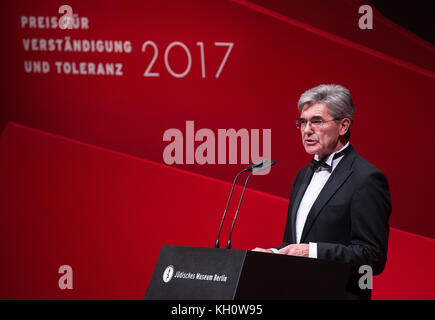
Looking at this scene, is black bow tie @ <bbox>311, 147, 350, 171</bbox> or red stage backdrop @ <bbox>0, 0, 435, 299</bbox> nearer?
black bow tie @ <bbox>311, 147, 350, 171</bbox>

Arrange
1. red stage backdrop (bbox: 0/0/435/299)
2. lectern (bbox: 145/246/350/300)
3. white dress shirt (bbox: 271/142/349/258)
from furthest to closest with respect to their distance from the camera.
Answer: red stage backdrop (bbox: 0/0/435/299)
white dress shirt (bbox: 271/142/349/258)
lectern (bbox: 145/246/350/300)

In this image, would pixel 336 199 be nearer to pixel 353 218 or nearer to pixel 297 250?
pixel 353 218

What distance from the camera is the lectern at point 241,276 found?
183 cm

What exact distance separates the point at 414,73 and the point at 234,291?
2.33m

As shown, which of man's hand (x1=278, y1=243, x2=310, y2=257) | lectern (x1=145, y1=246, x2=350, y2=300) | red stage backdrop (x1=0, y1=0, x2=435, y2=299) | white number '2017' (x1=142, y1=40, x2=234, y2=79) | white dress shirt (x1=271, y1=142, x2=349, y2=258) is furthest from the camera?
white number '2017' (x1=142, y1=40, x2=234, y2=79)

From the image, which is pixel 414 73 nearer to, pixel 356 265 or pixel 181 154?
pixel 181 154

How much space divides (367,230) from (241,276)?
705 millimetres

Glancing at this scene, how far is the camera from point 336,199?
2.38 metres

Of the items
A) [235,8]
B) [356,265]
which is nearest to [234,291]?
[356,265]

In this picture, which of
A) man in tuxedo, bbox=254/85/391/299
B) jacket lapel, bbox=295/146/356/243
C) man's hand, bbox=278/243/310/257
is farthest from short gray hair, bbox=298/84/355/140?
man's hand, bbox=278/243/310/257

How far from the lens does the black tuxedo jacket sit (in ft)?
7.26

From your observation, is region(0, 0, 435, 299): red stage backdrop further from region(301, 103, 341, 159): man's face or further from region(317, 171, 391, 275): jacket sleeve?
region(317, 171, 391, 275): jacket sleeve

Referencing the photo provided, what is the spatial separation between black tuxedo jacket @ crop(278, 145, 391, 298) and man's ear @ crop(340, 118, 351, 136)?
0.14 meters

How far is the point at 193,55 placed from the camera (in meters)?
3.75
